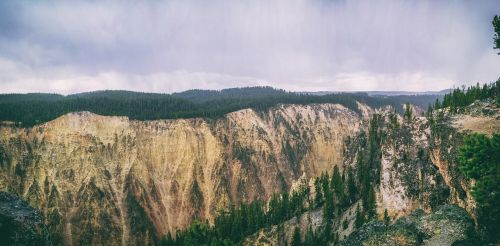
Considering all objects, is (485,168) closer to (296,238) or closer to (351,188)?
(296,238)

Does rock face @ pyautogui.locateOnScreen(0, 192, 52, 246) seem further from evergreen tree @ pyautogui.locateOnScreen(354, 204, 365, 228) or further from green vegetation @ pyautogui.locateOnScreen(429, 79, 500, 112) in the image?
green vegetation @ pyautogui.locateOnScreen(429, 79, 500, 112)

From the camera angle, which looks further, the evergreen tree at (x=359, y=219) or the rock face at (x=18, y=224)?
the evergreen tree at (x=359, y=219)

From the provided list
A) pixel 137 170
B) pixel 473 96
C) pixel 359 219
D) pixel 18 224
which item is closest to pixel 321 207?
pixel 359 219

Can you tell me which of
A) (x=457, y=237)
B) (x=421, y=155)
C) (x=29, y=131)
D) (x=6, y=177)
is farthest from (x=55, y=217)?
(x=457, y=237)

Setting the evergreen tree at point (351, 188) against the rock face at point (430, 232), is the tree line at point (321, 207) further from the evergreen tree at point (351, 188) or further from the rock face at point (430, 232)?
the rock face at point (430, 232)

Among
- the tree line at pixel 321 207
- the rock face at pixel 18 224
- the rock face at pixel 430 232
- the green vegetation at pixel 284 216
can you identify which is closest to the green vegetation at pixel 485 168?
the rock face at pixel 430 232

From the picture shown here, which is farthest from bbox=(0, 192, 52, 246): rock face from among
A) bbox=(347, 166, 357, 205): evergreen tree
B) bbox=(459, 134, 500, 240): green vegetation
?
bbox=(347, 166, 357, 205): evergreen tree

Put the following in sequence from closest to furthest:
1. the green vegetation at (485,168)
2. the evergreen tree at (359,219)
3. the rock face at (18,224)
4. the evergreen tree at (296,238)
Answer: the green vegetation at (485,168) → the rock face at (18,224) → the evergreen tree at (359,219) → the evergreen tree at (296,238)
